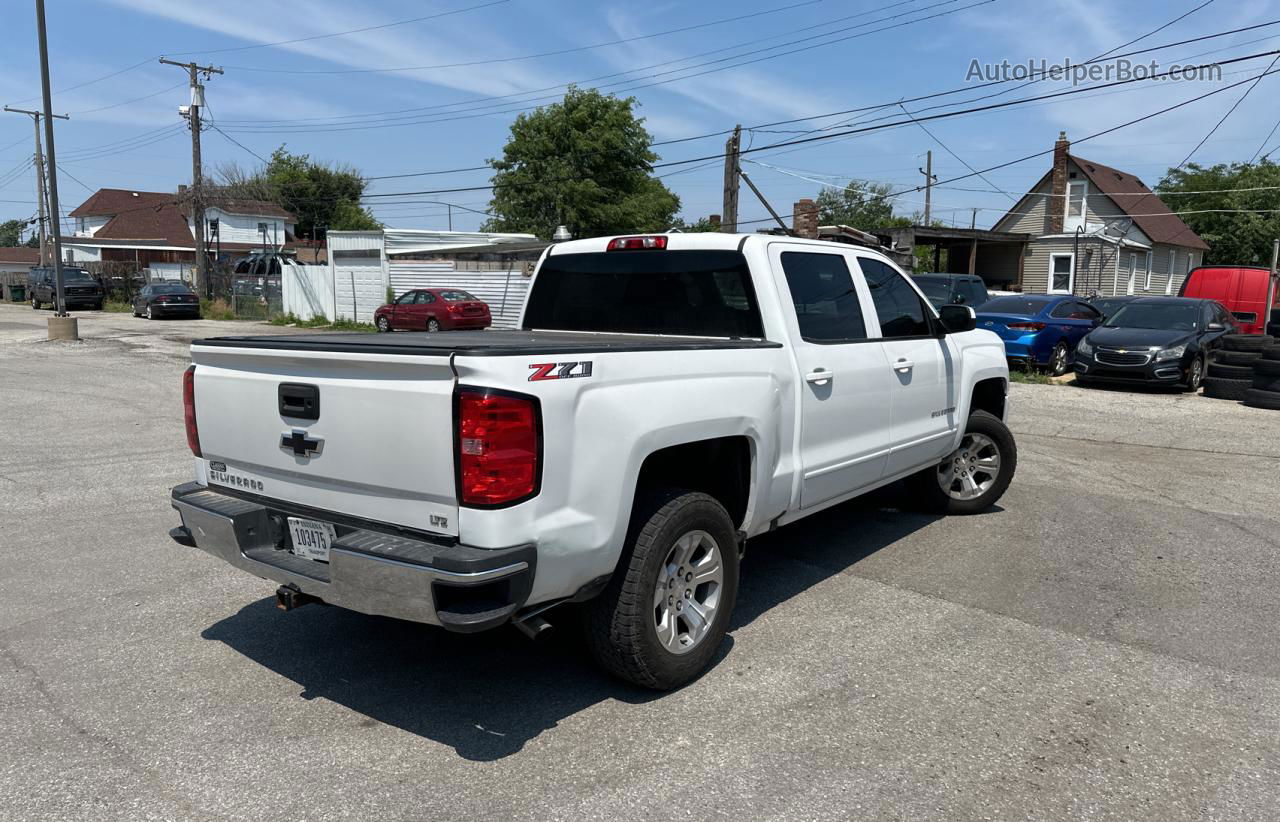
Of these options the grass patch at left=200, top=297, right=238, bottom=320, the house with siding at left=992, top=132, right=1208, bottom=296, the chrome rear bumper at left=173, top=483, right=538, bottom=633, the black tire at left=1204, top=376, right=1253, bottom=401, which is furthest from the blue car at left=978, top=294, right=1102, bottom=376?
the grass patch at left=200, top=297, right=238, bottom=320

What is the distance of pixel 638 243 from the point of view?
520 cm

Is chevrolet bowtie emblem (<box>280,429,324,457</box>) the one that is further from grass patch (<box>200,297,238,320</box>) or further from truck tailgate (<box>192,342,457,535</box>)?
grass patch (<box>200,297,238,320</box>)

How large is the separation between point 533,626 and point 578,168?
50379 millimetres

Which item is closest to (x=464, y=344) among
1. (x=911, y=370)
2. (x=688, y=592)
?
(x=688, y=592)

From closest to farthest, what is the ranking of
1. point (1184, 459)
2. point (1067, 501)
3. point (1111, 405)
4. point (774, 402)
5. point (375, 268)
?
point (774, 402), point (1067, 501), point (1184, 459), point (1111, 405), point (375, 268)

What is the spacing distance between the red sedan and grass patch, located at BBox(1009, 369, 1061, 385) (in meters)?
14.3

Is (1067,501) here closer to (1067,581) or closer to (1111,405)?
(1067,581)

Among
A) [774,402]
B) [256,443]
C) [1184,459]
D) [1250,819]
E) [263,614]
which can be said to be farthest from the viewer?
[1184,459]

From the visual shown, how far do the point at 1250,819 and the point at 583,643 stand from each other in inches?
96.8

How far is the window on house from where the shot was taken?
38.9m

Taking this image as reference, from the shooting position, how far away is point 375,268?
31641mm

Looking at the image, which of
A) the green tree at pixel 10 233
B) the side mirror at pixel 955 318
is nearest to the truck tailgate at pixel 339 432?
the side mirror at pixel 955 318

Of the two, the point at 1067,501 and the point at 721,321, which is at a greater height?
the point at 721,321

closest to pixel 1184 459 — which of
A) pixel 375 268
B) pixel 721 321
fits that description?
pixel 721 321
